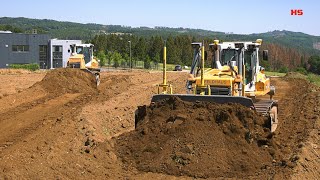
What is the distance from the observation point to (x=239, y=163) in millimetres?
9984

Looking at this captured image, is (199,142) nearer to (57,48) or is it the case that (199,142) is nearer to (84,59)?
(84,59)

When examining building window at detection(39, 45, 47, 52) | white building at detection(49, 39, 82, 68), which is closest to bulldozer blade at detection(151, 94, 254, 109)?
white building at detection(49, 39, 82, 68)

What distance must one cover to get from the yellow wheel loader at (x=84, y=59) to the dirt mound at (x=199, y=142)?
17.1 meters

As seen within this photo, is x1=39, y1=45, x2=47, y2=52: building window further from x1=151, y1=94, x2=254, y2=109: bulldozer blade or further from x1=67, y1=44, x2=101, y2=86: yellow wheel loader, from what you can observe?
x1=151, y1=94, x2=254, y2=109: bulldozer blade

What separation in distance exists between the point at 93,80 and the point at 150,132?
17.2 metres

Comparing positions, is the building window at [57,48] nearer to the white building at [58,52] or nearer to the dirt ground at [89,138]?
the white building at [58,52]

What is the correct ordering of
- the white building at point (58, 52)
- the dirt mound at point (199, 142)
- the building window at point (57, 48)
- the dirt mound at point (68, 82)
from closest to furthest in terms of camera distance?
the dirt mound at point (199, 142) → the dirt mound at point (68, 82) → the white building at point (58, 52) → the building window at point (57, 48)

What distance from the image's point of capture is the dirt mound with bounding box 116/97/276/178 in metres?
9.92

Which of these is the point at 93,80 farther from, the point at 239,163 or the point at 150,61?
the point at 150,61

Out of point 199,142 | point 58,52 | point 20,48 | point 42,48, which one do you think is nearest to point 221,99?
point 199,142

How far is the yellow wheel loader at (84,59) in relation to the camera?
2850cm

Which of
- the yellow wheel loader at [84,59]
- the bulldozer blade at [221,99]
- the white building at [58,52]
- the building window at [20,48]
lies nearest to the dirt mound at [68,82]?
the yellow wheel loader at [84,59]

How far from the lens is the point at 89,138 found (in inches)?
484

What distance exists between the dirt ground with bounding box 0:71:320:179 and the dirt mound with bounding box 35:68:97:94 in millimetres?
2409
